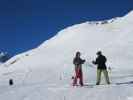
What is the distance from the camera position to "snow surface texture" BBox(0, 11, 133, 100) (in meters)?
17.6

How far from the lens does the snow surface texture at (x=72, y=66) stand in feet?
57.7

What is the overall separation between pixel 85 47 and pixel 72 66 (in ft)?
154

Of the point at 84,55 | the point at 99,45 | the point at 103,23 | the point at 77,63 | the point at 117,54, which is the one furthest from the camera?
the point at 103,23

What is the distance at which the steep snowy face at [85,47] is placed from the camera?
84938 millimetres

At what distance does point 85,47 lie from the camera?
115 meters

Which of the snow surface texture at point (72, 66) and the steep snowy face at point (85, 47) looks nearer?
the snow surface texture at point (72, 66)

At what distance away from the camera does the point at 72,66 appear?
68562 mm

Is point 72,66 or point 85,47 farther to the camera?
point 85,47

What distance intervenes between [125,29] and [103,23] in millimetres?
24132

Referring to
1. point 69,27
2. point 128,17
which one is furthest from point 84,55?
point 69,27

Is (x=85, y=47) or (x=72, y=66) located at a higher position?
(x=85, y=47)

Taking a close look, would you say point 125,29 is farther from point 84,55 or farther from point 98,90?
point 98,90

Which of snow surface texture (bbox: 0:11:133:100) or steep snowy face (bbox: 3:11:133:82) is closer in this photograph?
snow surface texture (bbox: 0:11:133:100)

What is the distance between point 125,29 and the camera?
124m
